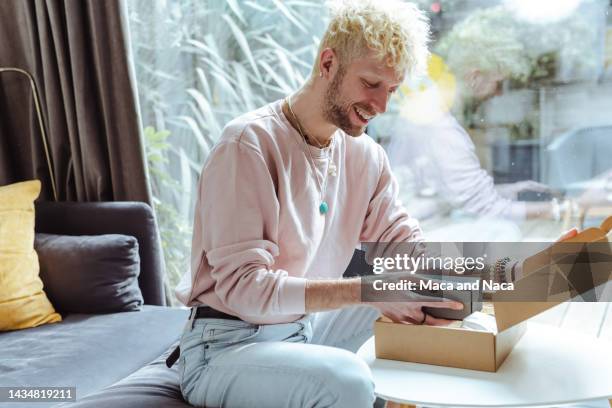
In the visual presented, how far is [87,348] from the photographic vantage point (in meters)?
1.70

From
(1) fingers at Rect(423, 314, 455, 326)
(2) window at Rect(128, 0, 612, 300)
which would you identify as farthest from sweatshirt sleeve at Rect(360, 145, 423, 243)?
(2) window at Rect(128, 0, 612, 300)

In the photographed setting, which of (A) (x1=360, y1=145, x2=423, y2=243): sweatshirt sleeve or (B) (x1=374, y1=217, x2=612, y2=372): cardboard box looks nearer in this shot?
(B) (x1=374, y1=217, x2=612, y2=372): cardboard box

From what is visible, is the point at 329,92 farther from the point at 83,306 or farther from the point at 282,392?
the point at 83,306

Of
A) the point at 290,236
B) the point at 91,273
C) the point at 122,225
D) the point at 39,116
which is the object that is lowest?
the point at 91,273

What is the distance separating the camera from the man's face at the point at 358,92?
137 cm

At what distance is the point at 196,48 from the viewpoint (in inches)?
93.4

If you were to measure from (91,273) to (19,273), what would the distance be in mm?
203

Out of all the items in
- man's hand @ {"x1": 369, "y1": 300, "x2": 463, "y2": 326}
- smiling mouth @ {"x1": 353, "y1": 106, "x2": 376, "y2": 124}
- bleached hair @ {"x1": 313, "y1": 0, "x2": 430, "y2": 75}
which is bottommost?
man's hand @ {"x1": 369, "y1": 300, "x2": 463, "y2": 326}

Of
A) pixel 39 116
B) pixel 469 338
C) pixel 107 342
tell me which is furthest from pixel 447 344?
pixel 39 116

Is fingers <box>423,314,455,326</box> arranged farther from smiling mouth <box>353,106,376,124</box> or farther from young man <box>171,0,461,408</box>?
smiling mouth <box>353,106,376,124</box>

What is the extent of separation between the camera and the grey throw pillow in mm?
1955

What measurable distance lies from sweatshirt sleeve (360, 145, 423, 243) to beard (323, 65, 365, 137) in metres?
0.25

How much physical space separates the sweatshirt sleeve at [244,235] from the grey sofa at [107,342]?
0.30 m

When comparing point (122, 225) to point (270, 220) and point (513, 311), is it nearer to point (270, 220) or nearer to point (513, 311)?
point (270, 220)
